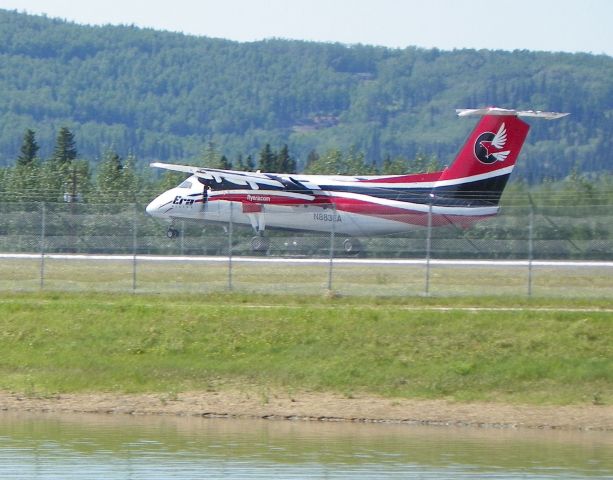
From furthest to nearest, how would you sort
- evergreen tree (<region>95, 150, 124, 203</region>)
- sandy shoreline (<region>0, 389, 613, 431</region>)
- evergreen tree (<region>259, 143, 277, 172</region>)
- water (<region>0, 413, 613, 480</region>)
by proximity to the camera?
1. evergreen tree (<region>259, 143, 277, 172</region>)
2. evergreen tree (<region>95, 150, 124, 203</region>)
3. sandy shoreline (<region>0, 389, 613, 431</region>)
4. water (<region>0, 413, 613, 480</region>)

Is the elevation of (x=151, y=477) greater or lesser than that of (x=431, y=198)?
lesser

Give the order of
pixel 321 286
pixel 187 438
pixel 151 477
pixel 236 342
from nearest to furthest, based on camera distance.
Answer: pixel 151 477 < pixel 187 438 < pixel 236 342 < pixel 321 286

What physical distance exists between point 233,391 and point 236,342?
1.80m

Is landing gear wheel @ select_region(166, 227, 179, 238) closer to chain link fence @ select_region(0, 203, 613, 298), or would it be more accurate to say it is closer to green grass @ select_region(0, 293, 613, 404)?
chain link fence @ select_region(0, 203, 613, 298)

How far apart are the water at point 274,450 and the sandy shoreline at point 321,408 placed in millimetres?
382

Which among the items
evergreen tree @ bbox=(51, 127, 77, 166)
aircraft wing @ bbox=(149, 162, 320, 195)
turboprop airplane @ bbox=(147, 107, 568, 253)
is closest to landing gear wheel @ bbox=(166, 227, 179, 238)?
turboprop airplane @ bbox=(147, 107, 568, 253)

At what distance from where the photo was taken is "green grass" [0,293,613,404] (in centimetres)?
2092

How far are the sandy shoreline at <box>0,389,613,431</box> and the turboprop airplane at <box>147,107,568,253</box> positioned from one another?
25.8 meters

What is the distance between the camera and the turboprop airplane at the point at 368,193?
155ft

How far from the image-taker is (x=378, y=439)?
706 inches

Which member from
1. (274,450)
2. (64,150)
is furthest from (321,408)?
(64,150)

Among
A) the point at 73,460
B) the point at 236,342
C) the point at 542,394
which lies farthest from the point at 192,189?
the point at 73,460

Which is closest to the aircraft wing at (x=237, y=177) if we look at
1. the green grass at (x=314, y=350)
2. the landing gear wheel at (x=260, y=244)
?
the landing gear wheel at (x=260, y=244)

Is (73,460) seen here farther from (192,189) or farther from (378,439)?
(192,189)
